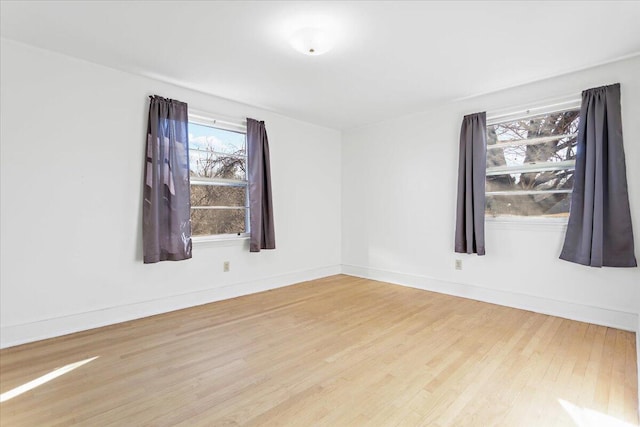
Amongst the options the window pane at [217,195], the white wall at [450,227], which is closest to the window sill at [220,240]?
the window pane at [217,195]

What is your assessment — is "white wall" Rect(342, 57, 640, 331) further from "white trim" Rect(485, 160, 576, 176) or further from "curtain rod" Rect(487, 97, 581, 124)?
"white trim" Rect(485, 160, 576, 176)

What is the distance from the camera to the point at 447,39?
246 centimetres

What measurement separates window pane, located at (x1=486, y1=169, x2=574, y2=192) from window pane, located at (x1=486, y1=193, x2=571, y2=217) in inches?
3.3

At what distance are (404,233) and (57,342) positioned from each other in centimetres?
391

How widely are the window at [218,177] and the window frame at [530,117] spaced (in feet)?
9.80

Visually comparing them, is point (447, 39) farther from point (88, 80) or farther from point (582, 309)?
point (88, 80)

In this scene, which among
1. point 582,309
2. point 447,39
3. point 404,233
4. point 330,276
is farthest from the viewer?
point 330,276

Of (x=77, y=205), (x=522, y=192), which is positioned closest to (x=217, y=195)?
(x=77, y=205)

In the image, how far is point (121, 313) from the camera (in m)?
2.99

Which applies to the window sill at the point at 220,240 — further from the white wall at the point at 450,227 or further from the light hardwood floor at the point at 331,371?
the white wall at the point at 450,227

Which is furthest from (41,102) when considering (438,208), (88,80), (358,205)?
(438,208)

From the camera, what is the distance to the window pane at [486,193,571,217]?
10.4 feet

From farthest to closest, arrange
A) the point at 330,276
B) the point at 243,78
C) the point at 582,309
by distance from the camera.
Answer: the point at 330,276, the point at 243,78, the point at 582,309

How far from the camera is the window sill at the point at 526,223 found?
10.3 ft
